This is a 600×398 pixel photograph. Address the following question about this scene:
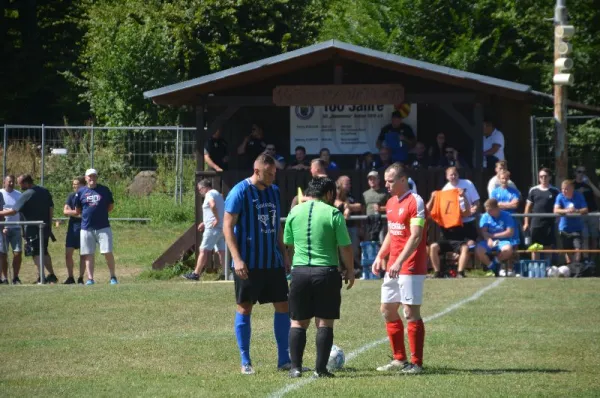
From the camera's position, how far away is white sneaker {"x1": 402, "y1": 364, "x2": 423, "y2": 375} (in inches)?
412

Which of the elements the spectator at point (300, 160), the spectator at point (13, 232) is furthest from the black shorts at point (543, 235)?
the spectator at point (13, 232)

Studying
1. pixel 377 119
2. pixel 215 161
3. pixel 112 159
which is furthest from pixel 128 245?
pixel 377 119

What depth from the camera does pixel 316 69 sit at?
24547 mm

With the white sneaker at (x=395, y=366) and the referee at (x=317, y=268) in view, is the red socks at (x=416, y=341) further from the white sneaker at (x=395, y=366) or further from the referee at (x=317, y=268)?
the referee at (x=317, y=268)

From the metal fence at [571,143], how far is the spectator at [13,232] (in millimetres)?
11079

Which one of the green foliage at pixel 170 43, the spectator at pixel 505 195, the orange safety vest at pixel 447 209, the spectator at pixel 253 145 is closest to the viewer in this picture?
the orange safety vest at pixel 447 209

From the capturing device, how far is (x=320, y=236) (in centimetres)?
1023

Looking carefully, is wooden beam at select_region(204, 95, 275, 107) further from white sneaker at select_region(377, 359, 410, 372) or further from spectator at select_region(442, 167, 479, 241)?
white sneaker at select_region(377, 359, 410, 372)

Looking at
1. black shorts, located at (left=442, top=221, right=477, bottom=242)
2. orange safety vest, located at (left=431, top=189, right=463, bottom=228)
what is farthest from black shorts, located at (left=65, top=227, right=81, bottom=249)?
black shorts, located at (left=442, top=221, right=477, bottom=242)

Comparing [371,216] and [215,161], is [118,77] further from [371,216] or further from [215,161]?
[371,216]

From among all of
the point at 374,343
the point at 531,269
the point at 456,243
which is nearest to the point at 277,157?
the point at 456,243

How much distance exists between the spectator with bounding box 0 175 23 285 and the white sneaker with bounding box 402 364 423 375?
12598mm

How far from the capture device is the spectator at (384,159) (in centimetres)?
2294

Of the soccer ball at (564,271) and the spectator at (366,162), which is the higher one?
the spectator at (366,162)
